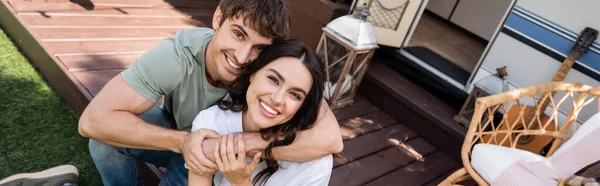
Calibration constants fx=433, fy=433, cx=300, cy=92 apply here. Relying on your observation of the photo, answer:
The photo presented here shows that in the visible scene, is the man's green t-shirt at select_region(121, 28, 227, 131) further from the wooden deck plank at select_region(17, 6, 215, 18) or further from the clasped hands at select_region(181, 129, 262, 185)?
the wooden deck plank at select_region(17, 6, 215, 18)

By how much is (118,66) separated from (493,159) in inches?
101

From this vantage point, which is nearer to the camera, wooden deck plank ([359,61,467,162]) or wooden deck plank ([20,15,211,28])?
wooden deck plank ([20,15,211,28])

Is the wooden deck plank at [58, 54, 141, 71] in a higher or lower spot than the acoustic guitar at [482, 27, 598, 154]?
lower

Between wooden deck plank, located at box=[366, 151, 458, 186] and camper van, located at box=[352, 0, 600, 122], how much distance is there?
2.15ft

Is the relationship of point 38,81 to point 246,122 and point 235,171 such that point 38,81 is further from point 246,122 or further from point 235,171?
point 235,171

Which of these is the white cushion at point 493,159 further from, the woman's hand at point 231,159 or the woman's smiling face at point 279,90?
the woman's hand at point 231,159

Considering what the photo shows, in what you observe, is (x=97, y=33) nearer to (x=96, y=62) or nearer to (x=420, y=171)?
(x=96, y=62)

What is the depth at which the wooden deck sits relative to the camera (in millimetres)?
2871

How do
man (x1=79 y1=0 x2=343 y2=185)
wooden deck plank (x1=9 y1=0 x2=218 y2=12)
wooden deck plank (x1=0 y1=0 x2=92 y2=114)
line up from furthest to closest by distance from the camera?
wooden deck plank (x1=9 y1=0 x2=218 y2=12)
wooden deck plank (x1=0 y1=0 x2=92 y2=114)
man (x1=79 y1=0 x2=343 y2=185)

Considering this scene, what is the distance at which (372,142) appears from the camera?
3275mm

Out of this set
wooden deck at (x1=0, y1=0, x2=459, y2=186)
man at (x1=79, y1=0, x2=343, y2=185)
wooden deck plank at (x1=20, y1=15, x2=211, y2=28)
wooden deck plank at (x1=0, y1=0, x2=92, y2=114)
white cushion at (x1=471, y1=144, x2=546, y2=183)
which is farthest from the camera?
wooden deck plank at (x1=20, y1=15, x2=211, y2=28)

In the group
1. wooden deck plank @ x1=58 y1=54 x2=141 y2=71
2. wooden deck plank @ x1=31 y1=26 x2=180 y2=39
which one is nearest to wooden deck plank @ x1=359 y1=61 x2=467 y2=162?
wooden deck plank @ x1=31 y1=26 x2=180 y2=39

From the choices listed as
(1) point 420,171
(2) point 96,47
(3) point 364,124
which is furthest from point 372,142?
(2) point 96,47

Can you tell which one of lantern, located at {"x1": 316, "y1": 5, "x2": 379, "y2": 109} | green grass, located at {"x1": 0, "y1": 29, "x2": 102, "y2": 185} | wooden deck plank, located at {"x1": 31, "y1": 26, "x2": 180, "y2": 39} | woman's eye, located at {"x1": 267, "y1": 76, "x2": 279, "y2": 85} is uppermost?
woman's eye, located at {"x1": 267, "y1": 76, "x2": 279, "y2": 85}
